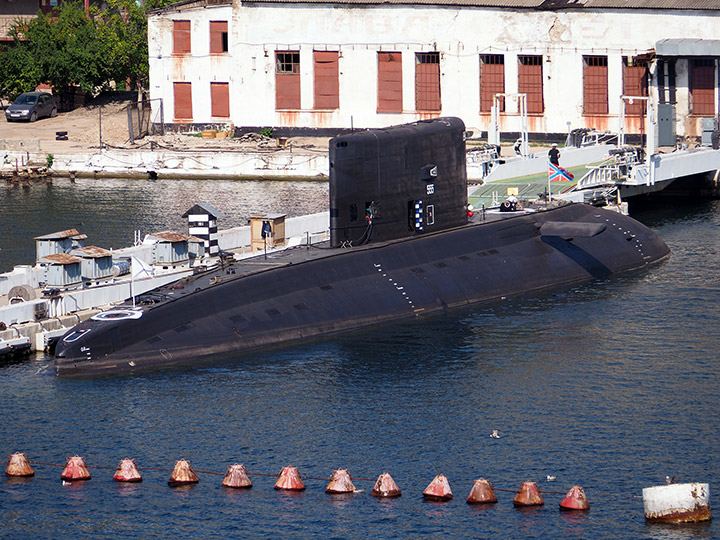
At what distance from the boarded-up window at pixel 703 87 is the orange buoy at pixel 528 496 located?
67.1 meters

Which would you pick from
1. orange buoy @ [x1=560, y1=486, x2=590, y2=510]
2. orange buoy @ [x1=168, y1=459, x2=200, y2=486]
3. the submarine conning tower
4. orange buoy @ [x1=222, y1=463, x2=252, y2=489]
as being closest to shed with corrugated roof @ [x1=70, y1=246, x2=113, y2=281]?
the submarine conning tower

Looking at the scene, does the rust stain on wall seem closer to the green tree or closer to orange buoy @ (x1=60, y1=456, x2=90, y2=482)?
the green tree

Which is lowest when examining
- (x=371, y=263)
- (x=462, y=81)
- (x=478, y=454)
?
(x=478, y=454)

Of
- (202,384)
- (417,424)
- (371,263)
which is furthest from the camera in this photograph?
(371,263)

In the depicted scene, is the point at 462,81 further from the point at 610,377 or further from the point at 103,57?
the point at 610,377

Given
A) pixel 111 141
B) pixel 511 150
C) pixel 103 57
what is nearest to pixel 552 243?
pixel 511 150

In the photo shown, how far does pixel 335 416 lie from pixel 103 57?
7431 cm

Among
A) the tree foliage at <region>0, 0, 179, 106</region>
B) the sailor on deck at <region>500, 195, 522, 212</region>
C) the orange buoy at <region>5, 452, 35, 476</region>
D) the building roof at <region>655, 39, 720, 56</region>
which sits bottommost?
the orange buoy at <region>5, 452, 35, 476</region>

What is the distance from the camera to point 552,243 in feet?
178

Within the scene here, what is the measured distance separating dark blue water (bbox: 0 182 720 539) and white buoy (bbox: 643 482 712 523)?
0.92ft

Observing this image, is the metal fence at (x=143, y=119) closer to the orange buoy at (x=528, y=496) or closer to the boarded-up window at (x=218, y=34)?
the boarded-up window at (x=218, y=34)

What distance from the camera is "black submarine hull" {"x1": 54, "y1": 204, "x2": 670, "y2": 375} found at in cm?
3997

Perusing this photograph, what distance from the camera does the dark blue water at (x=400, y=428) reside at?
96.3 ft

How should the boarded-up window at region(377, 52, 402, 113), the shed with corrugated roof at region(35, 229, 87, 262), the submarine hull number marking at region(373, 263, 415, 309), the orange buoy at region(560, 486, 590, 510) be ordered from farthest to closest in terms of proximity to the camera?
the boarded-up window at region(377, 52, 402, 113) → the shed with corrugated roof at region(35, 229, 87, 262) → the submarine hull number marking at region(373, 263, 415, 309) → the orange buoy at region(560, 486, 590, 510)
